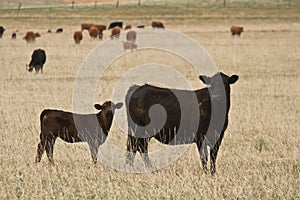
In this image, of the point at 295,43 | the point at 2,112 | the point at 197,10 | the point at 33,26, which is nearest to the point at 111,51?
the point at 295,43

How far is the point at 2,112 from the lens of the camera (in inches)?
526

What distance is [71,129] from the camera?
858cm

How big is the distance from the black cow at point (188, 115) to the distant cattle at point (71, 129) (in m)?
0.54

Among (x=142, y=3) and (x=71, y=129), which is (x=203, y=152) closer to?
(x=71, y=129)

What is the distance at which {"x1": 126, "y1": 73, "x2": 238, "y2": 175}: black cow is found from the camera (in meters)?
8.18

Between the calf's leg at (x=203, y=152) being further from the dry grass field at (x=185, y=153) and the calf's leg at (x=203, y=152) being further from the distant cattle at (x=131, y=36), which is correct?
the distant cattle at (x=131, y=36)

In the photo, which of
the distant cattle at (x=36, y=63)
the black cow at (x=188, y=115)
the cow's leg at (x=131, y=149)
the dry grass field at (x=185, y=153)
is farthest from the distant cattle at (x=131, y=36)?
the black cow at (x=188, y=115)

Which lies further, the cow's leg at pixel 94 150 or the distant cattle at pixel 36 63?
the distant cattle at pixel 36 63

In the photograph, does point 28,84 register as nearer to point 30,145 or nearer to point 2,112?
point 2,112

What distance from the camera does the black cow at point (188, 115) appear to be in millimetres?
8180

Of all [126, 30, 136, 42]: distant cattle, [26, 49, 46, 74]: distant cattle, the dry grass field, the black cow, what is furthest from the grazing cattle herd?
[126, 30, 136, 42]: distant cattle

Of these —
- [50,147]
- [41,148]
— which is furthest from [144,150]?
[41,148]

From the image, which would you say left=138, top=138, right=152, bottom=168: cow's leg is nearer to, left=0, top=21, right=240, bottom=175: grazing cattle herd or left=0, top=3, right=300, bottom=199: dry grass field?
left=0, top=21, right=240, bottom=175: grazing cattle herd

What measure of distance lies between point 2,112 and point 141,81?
6.54 m
